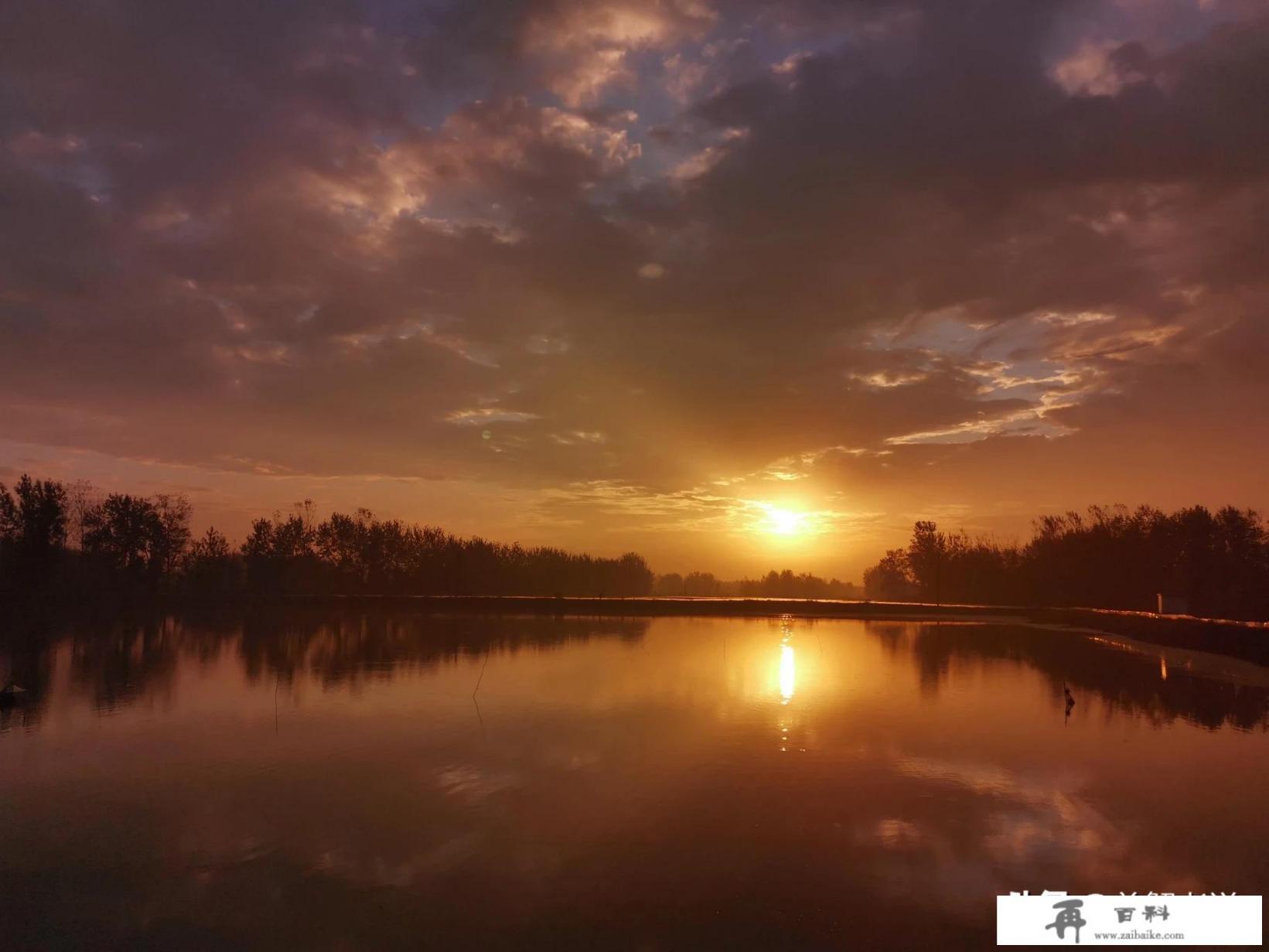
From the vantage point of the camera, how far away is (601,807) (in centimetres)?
1994

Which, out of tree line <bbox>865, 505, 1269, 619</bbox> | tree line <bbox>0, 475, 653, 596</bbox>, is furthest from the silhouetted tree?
tree line <bbox>865, 505, 1269, 619</bbox>

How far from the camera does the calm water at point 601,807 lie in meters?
13.7

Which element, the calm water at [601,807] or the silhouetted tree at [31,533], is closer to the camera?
the calm water at [601,807]

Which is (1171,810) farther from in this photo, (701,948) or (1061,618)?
(1061,618)

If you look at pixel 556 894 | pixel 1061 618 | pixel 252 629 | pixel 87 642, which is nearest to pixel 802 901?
pixel 556 894

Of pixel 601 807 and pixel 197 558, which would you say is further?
pixel 197 558

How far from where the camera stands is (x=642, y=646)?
67062mm

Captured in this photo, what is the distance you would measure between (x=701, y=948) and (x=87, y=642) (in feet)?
249

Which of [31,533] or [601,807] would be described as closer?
[601,807]

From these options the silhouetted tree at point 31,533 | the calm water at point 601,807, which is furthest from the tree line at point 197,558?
the calm water at point 601,807

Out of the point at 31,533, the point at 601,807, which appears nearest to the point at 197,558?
the point at 31,533

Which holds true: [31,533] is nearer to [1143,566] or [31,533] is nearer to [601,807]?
[601,807]

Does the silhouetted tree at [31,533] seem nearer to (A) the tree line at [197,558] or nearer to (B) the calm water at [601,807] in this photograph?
(A) the tree line at [197,558]

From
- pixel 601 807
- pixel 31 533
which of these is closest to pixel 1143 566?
pixel 601 807
